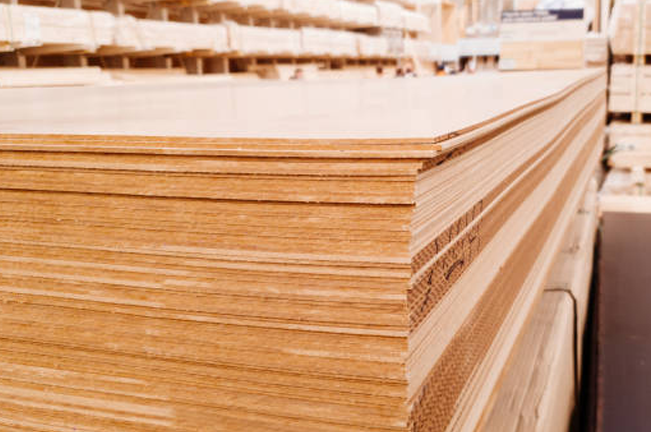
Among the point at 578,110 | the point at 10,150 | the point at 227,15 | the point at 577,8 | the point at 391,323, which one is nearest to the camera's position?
the point at 391,323

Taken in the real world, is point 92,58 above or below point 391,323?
above

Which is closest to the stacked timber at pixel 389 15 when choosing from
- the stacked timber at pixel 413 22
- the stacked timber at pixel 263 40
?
the stacked timber at pixel 413 22

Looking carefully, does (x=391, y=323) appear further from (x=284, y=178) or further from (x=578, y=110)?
(x=578, y=110)

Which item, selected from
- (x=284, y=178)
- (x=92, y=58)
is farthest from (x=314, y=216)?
(x=92, y=58)

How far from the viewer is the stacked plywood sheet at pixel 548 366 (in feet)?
3.95

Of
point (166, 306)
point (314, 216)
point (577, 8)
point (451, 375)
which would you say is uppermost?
point (577, 8)

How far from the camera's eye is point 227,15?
836 centimetres

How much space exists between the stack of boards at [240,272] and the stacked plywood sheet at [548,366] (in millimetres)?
388

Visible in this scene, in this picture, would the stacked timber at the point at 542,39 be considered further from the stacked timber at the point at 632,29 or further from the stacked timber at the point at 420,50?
the stacked timber at the point at 420,50

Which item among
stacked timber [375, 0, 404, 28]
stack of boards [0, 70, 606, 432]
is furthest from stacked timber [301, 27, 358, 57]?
stack of boards [0, 70, 606, 432]

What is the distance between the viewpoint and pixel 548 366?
139 centimetres

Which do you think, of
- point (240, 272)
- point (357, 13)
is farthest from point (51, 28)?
point (357, 13)

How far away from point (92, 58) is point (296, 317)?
20.3ft

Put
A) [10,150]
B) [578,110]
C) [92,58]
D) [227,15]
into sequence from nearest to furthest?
[10,150], [578,110], [92,58], [227,15]
